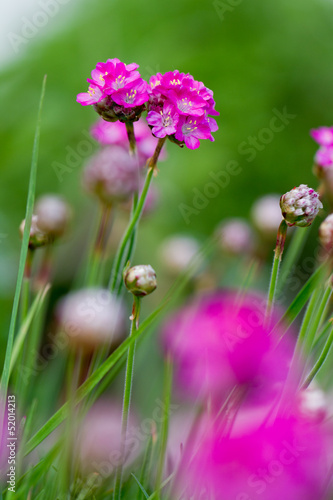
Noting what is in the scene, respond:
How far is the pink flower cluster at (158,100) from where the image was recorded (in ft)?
1.32

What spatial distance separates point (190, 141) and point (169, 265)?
416mm

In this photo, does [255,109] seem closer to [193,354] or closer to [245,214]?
[245,214]

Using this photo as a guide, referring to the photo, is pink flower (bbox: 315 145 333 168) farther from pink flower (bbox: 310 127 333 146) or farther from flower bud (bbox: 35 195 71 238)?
flower bud (bbox: 35 195 71 238)

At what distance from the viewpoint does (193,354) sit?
330mm

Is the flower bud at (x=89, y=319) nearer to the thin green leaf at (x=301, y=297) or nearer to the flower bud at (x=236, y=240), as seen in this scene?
the thin green leaf at (x=301, y=297)

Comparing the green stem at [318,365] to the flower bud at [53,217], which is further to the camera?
the flower bud at [53,217]

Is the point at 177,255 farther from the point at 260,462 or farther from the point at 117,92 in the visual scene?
the point at 260,462

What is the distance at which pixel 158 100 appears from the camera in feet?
1.35

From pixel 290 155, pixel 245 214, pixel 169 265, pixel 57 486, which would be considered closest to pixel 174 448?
pixel 57 486

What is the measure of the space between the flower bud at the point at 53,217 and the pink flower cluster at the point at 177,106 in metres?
0.15

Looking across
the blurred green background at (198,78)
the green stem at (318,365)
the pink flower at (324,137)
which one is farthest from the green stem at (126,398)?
the blurred green background at (198,78)

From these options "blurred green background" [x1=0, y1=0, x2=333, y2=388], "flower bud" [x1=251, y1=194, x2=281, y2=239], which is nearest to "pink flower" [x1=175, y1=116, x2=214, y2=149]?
"flower bud" [x1=251, y1=194, x2=281, y2=239]

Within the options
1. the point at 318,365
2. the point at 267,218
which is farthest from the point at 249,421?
the point at 267,218

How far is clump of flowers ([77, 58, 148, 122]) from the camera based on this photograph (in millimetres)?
412
